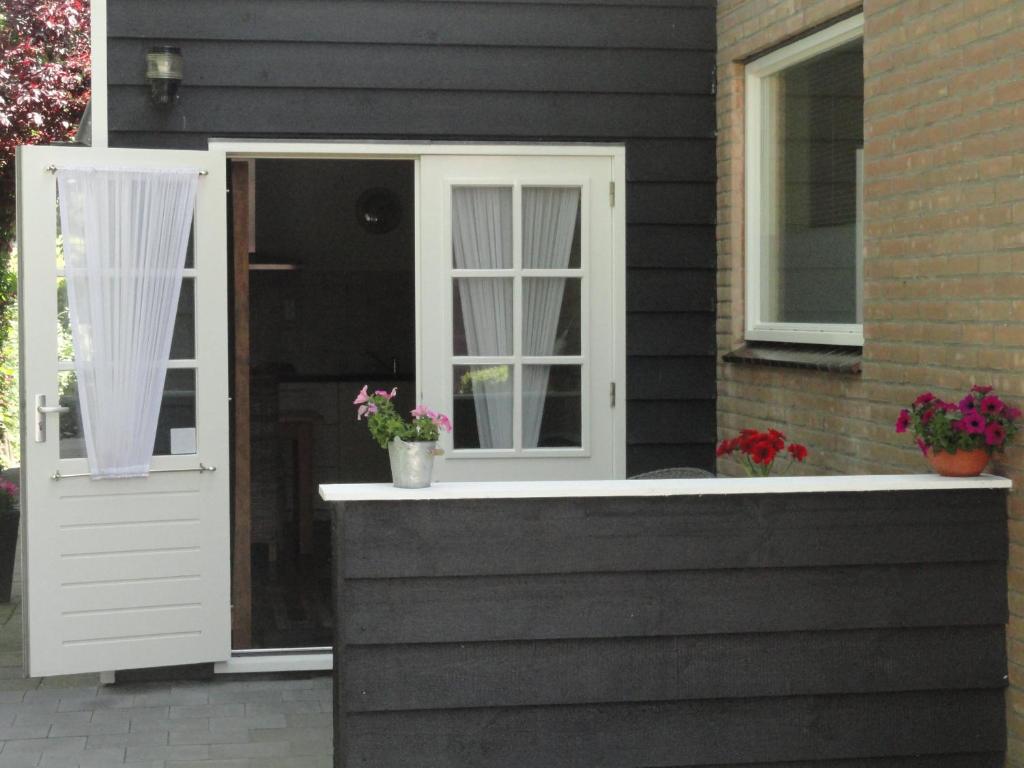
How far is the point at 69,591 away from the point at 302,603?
5.56 feet

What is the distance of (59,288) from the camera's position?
16.4 ft

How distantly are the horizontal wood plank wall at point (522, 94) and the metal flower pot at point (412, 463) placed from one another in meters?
2.16

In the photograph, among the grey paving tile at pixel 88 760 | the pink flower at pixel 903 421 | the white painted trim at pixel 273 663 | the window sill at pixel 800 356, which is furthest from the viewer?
the white painted trim at pixel 273 663

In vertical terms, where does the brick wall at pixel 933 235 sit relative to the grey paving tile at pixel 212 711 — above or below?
above

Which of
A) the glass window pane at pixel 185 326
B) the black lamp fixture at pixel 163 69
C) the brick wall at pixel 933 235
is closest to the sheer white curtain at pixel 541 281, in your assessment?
the brick wall at pixel 933 235

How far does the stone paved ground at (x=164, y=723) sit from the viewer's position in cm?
436

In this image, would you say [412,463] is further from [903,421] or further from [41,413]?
[41,413]

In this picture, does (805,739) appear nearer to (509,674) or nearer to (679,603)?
(679,603)

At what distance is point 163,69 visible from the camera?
5059mm

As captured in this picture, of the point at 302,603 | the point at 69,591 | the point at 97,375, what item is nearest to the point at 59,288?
the point at 97,375

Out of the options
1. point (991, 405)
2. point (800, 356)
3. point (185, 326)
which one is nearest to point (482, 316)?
point (185, 326)

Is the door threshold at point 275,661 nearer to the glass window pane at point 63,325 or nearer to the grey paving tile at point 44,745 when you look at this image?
the grey paving tile at point 44,745

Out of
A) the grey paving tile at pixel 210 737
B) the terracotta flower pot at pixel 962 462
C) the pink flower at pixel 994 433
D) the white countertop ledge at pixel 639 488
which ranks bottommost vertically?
the grey paving tile at pixel 210 737

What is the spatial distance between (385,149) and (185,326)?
0.98m
